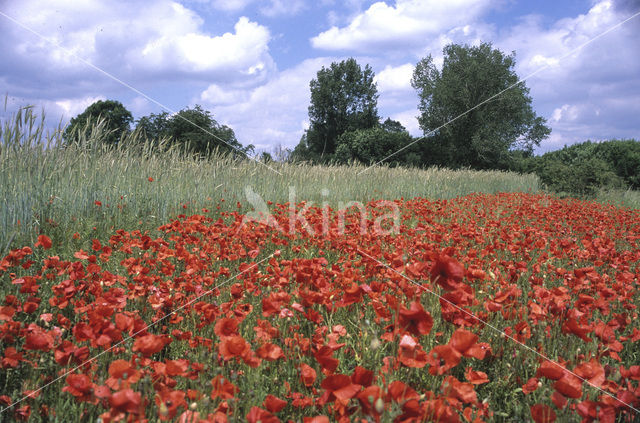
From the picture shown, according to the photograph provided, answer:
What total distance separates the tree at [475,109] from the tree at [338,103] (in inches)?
294

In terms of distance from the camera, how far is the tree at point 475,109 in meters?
30.3

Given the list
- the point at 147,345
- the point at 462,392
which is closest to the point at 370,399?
the point at 462,392


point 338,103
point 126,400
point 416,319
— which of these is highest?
point 338,103

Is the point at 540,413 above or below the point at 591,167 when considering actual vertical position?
below

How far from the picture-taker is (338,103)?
39969 mm

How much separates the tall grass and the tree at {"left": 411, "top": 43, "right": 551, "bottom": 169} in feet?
76.7

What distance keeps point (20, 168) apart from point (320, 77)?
38.5 m

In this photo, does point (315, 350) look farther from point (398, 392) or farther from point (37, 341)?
point (37, 341)

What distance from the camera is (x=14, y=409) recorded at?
4.72ft

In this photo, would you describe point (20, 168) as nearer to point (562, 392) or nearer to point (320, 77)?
point (562, 392)

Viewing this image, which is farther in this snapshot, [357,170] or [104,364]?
[357,170]

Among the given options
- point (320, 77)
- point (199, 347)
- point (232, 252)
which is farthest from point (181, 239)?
point (320, 77)

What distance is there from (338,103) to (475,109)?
45.3 ft

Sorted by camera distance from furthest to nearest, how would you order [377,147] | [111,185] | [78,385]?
[377,147] → [111,185] → [78,385]
